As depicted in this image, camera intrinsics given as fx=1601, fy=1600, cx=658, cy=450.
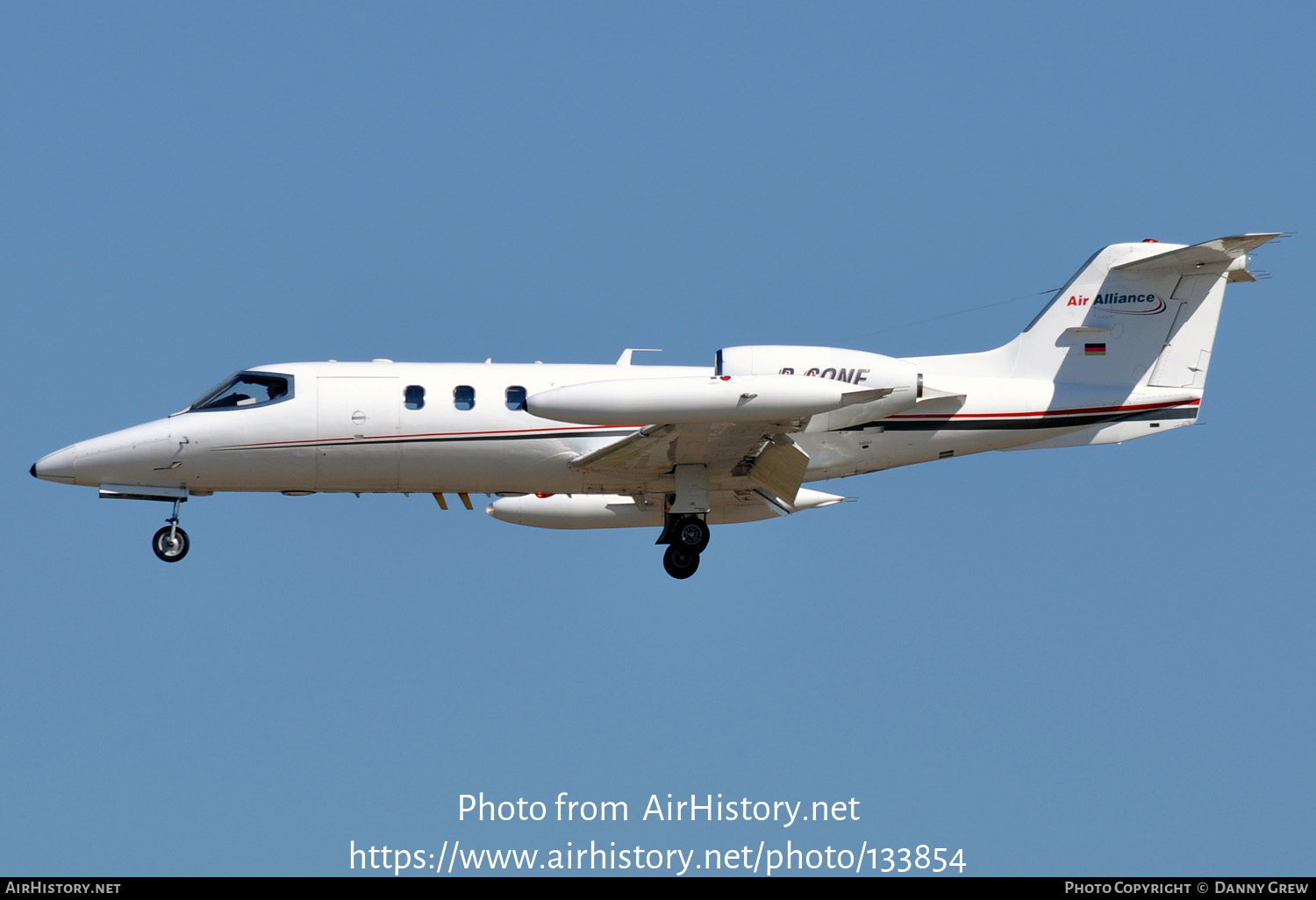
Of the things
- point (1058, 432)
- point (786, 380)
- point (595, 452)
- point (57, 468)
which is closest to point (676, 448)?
point (595, 452)

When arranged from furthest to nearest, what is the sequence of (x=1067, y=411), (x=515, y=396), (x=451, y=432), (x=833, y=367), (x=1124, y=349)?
(x=1124, y=349)
(x=1067, y=411)
(x=515, y=396)
(x=451, y=432)
(x=833, y=367)

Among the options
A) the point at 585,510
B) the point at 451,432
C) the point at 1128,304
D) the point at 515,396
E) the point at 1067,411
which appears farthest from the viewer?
the point at 585,510

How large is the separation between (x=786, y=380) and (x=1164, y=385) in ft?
19.7

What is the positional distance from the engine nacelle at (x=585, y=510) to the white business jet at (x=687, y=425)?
1190mm

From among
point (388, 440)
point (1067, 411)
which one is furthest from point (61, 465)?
point (1067, 411)

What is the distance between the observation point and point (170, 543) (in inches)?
793

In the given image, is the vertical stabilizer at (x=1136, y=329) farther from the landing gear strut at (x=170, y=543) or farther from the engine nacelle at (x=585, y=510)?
the landing gear strut at (x=170, y=543)

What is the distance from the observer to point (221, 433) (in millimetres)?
19734

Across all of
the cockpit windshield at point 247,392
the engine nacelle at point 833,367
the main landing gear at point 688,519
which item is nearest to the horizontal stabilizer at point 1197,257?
the engine nacelle at point 833,367

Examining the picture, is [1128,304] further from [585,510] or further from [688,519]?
[585,510]

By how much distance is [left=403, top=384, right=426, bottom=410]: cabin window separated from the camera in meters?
19.6

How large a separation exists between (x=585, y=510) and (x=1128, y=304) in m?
7.78

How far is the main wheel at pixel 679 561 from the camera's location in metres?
20.1

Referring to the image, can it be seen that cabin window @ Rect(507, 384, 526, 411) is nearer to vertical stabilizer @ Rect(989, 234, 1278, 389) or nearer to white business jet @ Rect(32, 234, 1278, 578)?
white business jet @ Rect(32, 234, 1278, 578)
